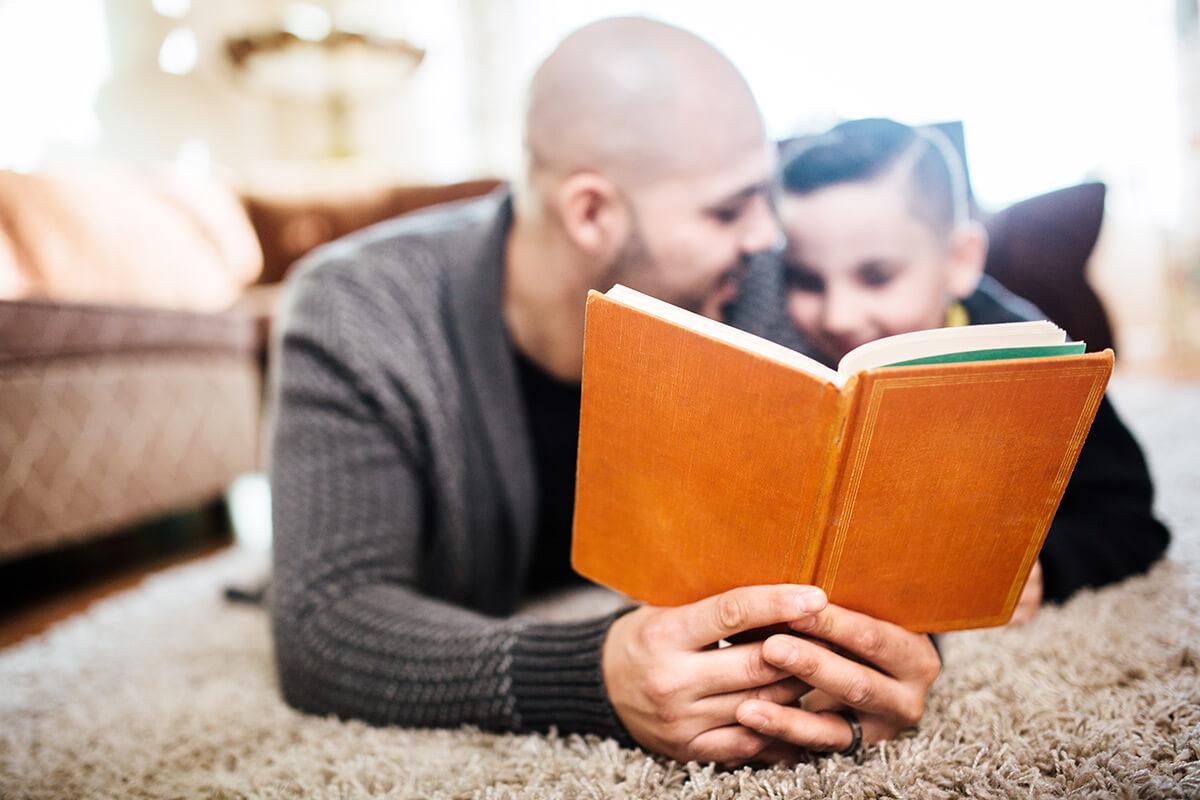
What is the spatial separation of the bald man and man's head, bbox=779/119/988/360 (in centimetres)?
7

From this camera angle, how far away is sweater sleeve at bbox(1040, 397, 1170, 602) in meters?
0.68

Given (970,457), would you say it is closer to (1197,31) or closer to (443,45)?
(1197,31)

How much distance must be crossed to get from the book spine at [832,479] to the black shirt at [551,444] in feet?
1.65

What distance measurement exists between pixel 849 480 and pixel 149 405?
4.00 ft

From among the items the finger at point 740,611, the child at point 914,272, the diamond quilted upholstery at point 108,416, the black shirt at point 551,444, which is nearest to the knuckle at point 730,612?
the finger at point 740,611

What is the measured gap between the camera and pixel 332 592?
64 centimetres

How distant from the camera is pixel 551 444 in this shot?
91cm

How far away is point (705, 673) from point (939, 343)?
9.2 inches

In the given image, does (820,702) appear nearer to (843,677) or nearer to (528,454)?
(843,677)

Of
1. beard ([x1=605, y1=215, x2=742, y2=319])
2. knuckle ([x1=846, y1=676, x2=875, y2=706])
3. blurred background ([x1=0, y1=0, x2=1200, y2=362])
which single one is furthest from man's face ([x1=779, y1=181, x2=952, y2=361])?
blurred background ([x1=0, y1=0, x2=1200, y2=362])

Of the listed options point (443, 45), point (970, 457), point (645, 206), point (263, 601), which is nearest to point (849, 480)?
point (970, 457)

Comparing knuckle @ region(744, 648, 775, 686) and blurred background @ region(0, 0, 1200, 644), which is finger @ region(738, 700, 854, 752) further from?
blurred background @ region(0, 0, 1200, 644)

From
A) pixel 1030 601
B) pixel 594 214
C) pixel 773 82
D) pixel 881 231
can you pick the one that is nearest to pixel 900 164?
pixel 881 231

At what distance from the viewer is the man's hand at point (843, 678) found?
16.8 inches
